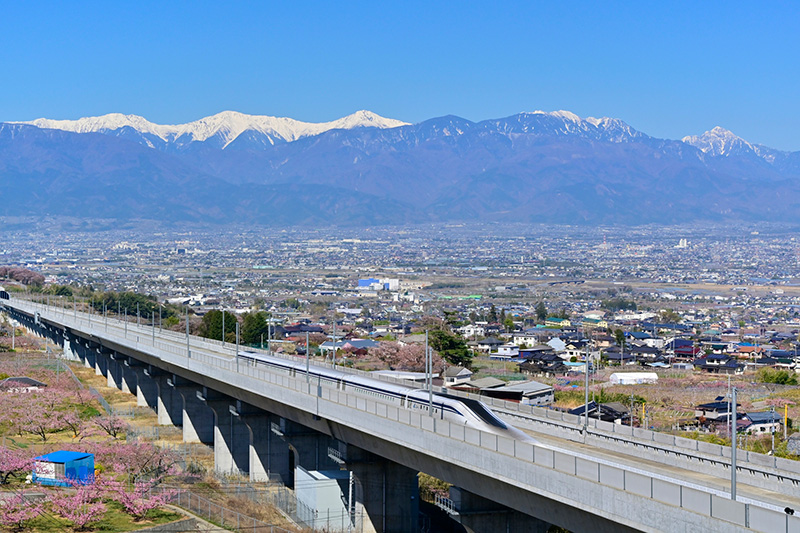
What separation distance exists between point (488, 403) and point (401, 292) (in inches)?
5756

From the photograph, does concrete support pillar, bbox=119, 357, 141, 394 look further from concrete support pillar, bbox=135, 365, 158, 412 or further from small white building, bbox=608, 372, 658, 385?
small white building, bbox=608, 372, 658, 385

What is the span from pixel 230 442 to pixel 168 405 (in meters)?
12.4

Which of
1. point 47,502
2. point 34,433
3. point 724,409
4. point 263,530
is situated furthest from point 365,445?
point 724,409

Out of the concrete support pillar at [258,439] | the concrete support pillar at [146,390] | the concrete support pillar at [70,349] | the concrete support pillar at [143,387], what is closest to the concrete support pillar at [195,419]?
the concrete support pillar at [258,439]

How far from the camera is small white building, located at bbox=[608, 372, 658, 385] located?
2707 inches

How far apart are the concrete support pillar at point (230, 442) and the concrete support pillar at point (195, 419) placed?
6.15 metres

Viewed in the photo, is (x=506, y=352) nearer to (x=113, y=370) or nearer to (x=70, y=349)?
(x=113, y=370)

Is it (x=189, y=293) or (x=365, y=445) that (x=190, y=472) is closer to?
(x=365, y=445)

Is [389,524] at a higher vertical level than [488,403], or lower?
lower

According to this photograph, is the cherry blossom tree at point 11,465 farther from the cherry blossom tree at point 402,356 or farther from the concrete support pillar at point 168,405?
the cherry blossom tree at point 402,356

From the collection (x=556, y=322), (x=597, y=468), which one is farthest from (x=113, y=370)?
(x=556, y=322)

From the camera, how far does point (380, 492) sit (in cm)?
3033

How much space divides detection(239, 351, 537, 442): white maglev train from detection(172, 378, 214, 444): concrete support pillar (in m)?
4.67

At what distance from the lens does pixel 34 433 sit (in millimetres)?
46656
